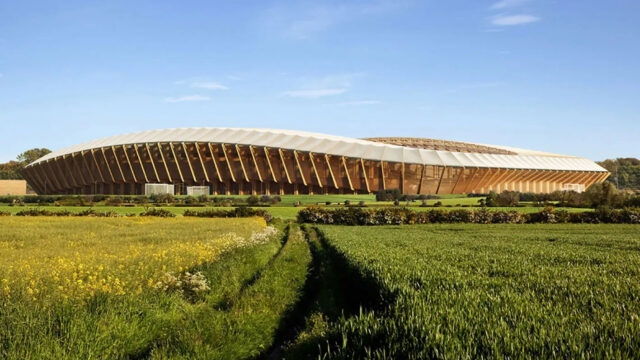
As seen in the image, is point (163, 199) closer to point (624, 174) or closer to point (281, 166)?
point (281, 166)

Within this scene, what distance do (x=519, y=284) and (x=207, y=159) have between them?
211 feet

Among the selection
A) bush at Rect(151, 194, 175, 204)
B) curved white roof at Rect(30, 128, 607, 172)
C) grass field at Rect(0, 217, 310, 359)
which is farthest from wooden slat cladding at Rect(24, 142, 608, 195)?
grass field at Rect(0, 217, 310, 359)

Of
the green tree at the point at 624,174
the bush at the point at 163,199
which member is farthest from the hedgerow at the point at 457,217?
the green tree at the point at 624,174

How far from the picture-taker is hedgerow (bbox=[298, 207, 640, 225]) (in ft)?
112

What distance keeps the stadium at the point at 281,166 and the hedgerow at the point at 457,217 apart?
29.0m

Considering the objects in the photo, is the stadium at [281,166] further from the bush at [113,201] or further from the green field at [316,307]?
the green field at [316,307]

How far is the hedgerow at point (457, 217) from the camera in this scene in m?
34.1

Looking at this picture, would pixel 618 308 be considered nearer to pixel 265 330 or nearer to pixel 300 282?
pixel 265 330

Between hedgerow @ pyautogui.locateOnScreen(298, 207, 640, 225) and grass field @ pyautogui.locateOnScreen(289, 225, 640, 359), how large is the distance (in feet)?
74.4

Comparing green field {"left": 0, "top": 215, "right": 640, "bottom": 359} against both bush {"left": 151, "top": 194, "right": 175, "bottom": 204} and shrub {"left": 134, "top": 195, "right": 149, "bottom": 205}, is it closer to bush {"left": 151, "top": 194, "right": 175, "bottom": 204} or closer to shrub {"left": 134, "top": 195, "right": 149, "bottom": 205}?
bush {"left": 151, "top": 194, "right": 175, "bottom": 204}

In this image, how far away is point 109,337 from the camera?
6348 millimetres

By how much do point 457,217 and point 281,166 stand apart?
3690cm

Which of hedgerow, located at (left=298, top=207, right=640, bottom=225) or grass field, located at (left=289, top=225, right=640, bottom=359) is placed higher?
grass field, located at (left=289, top=225, right=640, bottom=359)

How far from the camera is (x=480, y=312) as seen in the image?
6086 mm
